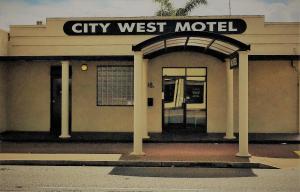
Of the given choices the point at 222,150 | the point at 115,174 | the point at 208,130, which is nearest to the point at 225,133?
the point at 208,130

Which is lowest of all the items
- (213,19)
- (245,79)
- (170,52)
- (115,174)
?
(115,174)

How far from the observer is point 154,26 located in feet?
59.1

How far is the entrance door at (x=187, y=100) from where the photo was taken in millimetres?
18141

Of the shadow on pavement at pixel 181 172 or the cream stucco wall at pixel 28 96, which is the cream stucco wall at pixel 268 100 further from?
the cream stucco wall at pixel 28 96

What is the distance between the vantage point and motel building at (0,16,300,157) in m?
17.9

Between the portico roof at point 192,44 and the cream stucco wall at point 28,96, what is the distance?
4687 mm

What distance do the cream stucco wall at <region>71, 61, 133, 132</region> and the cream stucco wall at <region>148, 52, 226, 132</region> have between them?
119 cm

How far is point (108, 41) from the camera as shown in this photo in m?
18.1

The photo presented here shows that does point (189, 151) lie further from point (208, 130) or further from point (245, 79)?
point (208, 130)

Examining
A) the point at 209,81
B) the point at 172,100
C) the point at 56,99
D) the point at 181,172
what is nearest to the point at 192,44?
the point at 209,81

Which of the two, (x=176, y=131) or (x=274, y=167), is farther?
(x=176, y=131)

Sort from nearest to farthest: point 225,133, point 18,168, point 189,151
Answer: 1. point 18,168
2. point 189,151
3. point 225,133

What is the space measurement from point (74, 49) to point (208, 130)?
20.7 feet

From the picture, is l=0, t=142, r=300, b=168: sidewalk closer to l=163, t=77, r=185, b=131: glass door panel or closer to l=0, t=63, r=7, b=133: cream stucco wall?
l=0, t=63, r=7, b=133: cream stucco wall
